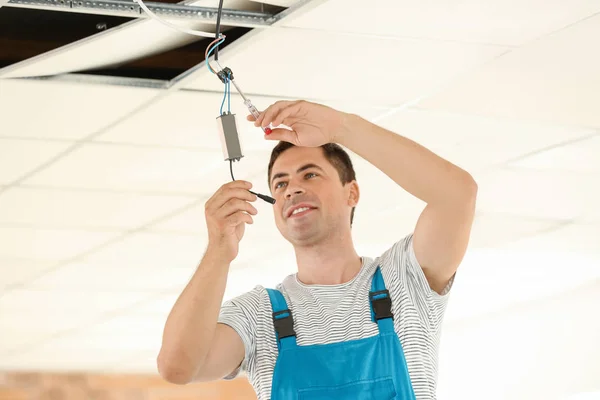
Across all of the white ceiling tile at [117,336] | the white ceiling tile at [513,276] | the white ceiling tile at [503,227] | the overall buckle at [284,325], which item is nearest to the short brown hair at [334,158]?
the overall buckle at [284,325]

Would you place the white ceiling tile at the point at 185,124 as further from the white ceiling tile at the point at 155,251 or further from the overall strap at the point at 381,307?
the overall strap at the point at 381,307

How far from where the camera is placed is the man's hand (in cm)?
178

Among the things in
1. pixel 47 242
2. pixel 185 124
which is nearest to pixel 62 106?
pixel 185 124

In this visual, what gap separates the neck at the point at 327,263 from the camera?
80.6 inches

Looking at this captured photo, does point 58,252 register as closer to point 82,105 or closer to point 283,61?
point 82,105

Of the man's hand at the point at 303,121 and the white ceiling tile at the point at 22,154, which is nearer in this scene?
the man's hand at the point at 303,121

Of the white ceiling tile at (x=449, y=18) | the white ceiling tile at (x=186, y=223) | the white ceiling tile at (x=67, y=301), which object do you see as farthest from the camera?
the white ceiling tile at (x=67, y=301)

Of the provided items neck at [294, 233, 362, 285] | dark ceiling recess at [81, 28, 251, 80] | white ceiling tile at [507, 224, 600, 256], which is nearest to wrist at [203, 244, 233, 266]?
neck at [294, 233, 362, 285]

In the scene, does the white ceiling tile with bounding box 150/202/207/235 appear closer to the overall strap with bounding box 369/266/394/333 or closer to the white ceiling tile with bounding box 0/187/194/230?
the white ceiling tile with bounding box 0/187/194/230

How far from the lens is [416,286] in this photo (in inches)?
76.7

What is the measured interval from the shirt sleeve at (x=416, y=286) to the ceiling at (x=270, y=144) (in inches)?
45.3

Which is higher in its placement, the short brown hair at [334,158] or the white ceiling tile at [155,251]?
the white ceiling tile at [155,251]

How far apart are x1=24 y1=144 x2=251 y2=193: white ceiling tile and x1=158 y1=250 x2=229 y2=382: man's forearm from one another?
2.24 metres

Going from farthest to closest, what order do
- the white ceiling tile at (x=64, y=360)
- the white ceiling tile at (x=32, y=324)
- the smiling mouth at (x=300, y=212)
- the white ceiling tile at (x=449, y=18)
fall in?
the white ceiling tile at (x=64, y=360)
the white ceiling tile at (x=32, y=324)
the white ceiling tile at (x=449, y=18)
the smiling mouth at (x=300, y=212)
